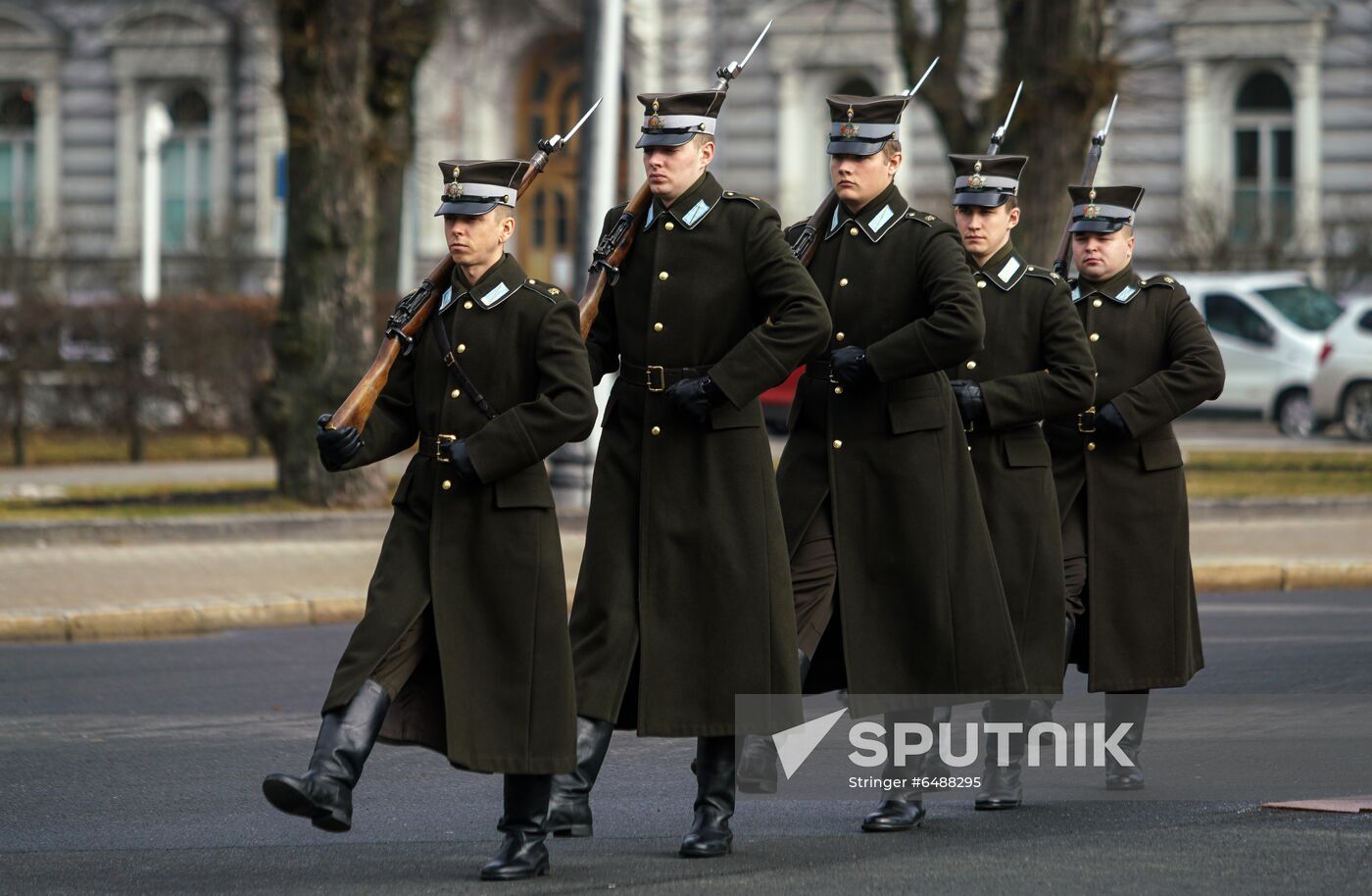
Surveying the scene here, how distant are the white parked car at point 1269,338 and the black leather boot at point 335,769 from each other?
2122 centimetres

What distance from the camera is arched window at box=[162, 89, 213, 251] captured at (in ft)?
123

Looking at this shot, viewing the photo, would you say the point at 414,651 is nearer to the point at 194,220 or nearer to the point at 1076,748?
the point at 1076,748

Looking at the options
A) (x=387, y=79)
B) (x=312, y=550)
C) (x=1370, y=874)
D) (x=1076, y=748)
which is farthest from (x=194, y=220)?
(x=1370, y=874)

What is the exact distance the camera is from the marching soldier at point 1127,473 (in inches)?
320

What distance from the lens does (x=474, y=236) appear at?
21.4ft

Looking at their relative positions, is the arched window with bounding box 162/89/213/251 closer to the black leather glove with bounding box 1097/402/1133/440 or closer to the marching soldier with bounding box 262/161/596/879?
the black leather glove with bounding box 1097/402/1133/440

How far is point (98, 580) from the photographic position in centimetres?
1378

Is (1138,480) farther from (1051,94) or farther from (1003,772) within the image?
(1051,94)

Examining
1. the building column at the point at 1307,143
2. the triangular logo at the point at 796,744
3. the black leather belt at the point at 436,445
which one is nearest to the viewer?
the black leather belt at the point at 436,445

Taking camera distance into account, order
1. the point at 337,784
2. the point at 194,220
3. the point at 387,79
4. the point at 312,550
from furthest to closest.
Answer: the point at 194,220 < the point at 387,79 < the point at 312,550 < the point at 337,784

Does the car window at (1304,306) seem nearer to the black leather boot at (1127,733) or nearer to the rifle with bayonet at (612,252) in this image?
the black leather boot at (1127,733)

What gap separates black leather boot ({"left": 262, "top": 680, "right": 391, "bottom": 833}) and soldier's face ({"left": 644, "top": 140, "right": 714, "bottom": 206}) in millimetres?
1642

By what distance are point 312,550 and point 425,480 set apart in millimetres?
9027

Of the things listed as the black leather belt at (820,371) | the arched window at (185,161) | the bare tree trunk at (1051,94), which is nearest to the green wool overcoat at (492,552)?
the black leather belt at (820,371)
